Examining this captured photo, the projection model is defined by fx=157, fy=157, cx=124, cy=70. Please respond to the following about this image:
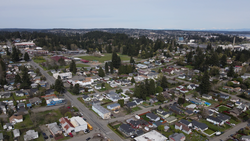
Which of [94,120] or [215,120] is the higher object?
[215,120]

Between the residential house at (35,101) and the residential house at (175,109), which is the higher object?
the residential house at (35,101)

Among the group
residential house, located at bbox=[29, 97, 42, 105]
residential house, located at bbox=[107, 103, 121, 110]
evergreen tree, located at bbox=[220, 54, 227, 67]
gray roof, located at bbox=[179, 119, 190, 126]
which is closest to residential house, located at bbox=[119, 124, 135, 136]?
residential house, located at bbox=[107, 103, 121, 110]

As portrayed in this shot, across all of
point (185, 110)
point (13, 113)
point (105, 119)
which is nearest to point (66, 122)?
point (105, 119)

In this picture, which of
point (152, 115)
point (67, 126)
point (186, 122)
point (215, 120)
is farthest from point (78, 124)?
point (215, 120)

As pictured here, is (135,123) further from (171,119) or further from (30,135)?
(30,135)

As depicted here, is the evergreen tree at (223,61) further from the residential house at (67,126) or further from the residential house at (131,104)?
the residential house at (67,126)

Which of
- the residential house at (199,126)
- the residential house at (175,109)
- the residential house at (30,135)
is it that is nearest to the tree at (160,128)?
the residential house at (199,126)

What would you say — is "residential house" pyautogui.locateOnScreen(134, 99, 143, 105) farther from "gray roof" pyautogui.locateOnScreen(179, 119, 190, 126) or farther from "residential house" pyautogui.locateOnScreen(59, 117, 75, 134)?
"residential house" pyautogui.locateOnScreen(59, 117, 75, 134)
